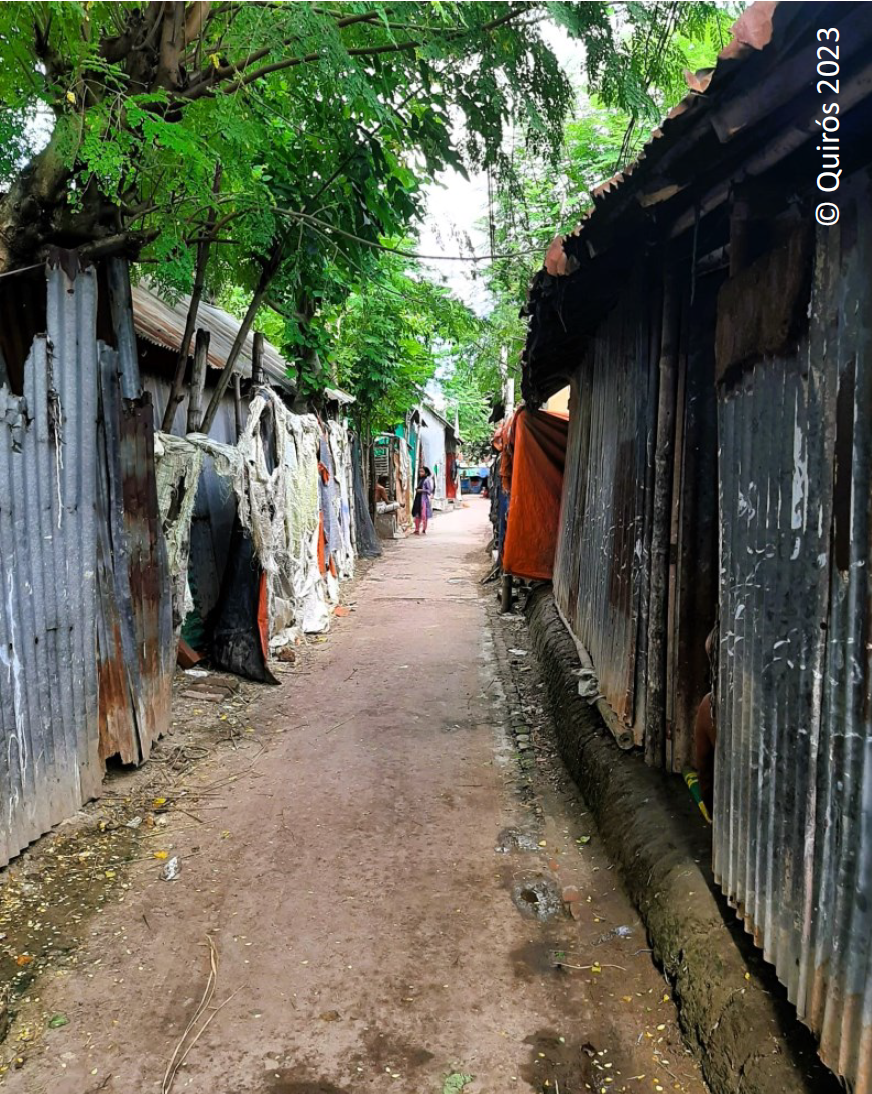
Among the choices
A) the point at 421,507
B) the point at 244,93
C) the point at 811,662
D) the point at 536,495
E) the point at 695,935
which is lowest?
the point at 695,935

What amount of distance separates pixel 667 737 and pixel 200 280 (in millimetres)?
5050

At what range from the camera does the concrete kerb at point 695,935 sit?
2.16 m

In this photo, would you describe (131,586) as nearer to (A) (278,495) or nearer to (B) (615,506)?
(A) (278,495)

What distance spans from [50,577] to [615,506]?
343 cm

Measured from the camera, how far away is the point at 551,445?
9.39 m

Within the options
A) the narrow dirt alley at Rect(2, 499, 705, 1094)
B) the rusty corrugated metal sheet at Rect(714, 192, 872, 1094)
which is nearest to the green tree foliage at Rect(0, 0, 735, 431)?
the rusty corrugated metal sheet at Rect(714, 192, 872, 1094)

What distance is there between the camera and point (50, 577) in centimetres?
384

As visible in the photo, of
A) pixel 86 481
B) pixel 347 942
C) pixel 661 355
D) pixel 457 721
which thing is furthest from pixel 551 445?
pixel 347 942

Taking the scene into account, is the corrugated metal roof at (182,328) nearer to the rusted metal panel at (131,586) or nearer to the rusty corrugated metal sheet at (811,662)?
the rusted metal panel at (131,586)

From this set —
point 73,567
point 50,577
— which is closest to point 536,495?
point 73,567

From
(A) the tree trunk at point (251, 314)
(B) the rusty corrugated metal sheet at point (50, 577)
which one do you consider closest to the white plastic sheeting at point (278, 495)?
(A) the tree trunk at point (251, 314)

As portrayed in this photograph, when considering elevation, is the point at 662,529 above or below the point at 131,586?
above

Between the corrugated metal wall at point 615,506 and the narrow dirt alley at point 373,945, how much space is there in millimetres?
915

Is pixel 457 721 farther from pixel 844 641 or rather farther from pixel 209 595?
pixel 844 641
